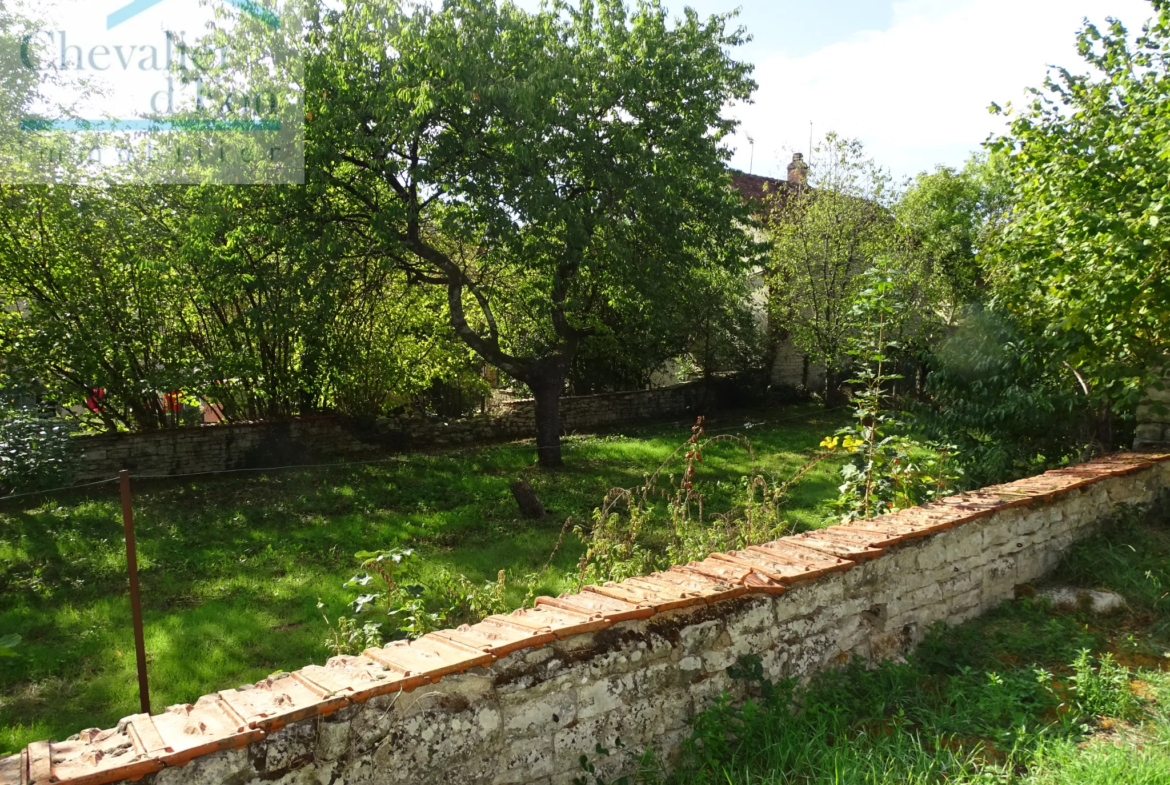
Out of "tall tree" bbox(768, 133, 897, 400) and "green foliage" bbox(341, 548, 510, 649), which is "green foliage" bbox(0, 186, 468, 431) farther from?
"tall tree" bbox(768, 133, 897, 400)

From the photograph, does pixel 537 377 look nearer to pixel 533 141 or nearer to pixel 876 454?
pixel 533 141

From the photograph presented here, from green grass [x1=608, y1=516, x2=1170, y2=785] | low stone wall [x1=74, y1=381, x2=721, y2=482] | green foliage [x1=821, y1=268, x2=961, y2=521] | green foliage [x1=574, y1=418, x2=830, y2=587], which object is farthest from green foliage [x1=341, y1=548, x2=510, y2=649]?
low stone wall [x1=74, y1=381, x2=721, y2=482]

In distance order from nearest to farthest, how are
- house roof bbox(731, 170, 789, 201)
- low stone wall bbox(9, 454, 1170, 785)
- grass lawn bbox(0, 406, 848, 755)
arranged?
low stone wall bbox(9, 454, 1170, 785), grass lawn bbox(0, 406, 848, 755), house roof bbox(731, 170, 789, 201)

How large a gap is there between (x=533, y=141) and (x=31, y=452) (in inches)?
271

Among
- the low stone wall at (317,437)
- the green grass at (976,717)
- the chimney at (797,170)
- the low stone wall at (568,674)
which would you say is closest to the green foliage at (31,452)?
the low stone wall at (317,437)

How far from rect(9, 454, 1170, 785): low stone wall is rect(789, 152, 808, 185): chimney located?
16592 mm

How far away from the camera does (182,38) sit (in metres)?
9.11

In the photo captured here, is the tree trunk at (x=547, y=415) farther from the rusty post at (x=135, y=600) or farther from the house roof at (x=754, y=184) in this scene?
the house roof at (x=754, y=184)

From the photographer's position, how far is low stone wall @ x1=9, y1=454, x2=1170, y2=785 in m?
2.12

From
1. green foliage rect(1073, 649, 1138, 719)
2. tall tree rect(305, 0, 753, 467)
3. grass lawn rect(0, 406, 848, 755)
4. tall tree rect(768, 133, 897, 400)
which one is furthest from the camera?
tall tree rect(768, 133, 897, 400)

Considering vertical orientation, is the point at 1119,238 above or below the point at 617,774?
above

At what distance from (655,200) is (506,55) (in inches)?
105

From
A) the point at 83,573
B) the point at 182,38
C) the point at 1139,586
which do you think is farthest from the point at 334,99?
the point at 1139,586

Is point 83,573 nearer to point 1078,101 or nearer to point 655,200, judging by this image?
point 655,200
